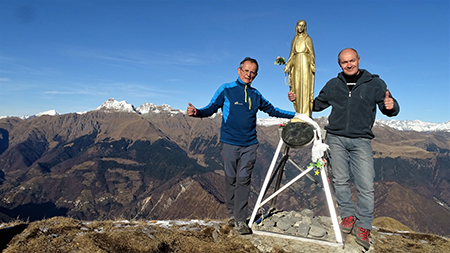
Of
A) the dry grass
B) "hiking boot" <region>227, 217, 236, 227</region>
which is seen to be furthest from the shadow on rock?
"hiking boot" <region>227, 217, 236, 227</region>

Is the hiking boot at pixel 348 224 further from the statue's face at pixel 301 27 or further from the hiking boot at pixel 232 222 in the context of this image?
the statue's face at pixel 301 27

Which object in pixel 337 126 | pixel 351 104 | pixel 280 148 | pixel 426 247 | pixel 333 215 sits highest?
pixel 351 104

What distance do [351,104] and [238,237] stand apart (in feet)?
18.3

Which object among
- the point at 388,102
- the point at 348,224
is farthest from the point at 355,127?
the point at 348,224

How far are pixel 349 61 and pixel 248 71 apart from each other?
3.12m

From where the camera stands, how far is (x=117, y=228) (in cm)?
1009

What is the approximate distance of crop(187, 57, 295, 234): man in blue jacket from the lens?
8.87 meters

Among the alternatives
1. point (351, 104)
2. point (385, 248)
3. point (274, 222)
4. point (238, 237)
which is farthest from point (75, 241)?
point (385, 248)

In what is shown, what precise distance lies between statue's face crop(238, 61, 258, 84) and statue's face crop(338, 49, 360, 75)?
8.94 ft

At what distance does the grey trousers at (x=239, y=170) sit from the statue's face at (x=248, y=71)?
2.32 m

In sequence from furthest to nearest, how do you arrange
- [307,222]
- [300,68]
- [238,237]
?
[307,222] → [300,68] → [238,237]

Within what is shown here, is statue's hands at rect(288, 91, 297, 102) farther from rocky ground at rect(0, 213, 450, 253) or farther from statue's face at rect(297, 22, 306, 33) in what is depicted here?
rocky ground at rect(0, 213, 450, 253)

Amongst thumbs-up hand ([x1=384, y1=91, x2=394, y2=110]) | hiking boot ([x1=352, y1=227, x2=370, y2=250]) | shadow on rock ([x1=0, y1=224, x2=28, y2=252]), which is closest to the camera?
thumbs-up hand ([x1=384, y1=91, x2=394, y2=110])

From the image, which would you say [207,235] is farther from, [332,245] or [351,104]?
[351,104]
